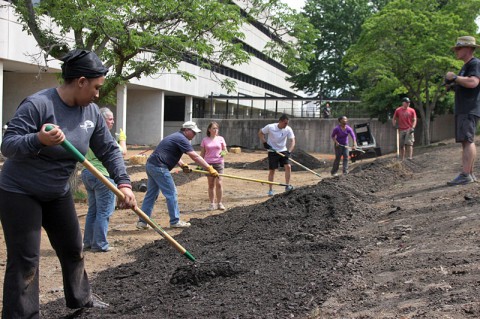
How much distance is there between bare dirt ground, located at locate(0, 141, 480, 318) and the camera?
4062 mm

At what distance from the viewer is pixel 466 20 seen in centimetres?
2814

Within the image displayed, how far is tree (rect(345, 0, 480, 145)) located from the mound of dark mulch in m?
19.6

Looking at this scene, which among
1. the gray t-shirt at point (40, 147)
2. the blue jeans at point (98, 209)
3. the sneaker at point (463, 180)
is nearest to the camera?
the gray t-shirt at point (40, 147)

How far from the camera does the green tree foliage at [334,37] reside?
175 ft

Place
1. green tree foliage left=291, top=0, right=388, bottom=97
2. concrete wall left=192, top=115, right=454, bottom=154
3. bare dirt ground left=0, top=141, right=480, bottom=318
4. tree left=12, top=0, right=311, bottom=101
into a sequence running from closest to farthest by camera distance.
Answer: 1. bare dirt ground left=0, top=141, right=480, bottom=318
2. tree left=12, top=0, right=311, bottom=101
3. concrete wall left=192, top=115, right=454, bottom=154
4. green tree foliage left=291, top=0, right=388, bottom=97

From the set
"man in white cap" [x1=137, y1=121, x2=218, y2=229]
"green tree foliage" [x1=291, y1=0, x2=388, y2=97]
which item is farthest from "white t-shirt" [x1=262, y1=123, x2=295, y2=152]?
"green tree foliage" [x1=291, y1=0, x2=388, y2=97]

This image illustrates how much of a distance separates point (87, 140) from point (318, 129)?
33318 mm

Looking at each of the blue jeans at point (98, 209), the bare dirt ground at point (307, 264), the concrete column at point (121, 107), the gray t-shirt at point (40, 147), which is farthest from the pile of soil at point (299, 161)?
the gray t-shirt at point (40, 147)

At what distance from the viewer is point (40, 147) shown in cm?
366

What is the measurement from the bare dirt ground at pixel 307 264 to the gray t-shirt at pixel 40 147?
3.81 feet

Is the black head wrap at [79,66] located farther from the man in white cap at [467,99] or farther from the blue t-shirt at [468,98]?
the blue t-shirt at [468,98]

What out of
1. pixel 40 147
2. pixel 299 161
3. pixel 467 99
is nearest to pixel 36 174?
pixel 40 147

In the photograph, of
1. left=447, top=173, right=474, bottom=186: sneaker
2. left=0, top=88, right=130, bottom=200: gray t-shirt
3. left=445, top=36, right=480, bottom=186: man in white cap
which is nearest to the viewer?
left=0, top=88, right=130, bottom=200: gray t-shirt

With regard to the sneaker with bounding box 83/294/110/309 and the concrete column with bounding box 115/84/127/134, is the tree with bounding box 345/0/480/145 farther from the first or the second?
the sneaker with bounding box 83/294/110/309
